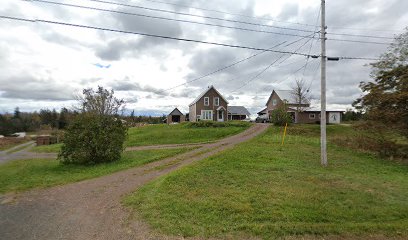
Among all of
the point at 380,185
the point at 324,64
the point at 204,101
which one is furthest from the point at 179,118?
the point at 380,185

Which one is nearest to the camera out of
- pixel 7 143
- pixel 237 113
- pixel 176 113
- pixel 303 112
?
pixel 7 143

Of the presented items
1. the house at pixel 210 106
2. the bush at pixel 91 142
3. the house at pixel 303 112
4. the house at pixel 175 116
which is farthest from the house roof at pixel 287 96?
the bush at pixel 91 142

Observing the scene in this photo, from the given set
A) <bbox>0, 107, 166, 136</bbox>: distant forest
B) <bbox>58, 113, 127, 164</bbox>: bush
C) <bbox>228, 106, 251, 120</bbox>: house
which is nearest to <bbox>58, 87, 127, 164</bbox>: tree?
<bbox>58, 113, 127, 164</bbox>: bush

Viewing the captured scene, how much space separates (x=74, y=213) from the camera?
720 centimetres

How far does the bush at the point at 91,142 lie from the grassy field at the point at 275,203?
8.17 m

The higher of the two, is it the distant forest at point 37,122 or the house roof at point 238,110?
the house roof at point 238,110

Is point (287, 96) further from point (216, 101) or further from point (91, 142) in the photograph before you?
point (91, 142)

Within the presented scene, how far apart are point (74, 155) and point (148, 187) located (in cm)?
965

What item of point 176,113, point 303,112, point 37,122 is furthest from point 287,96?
point 37,122

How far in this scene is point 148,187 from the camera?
941cm

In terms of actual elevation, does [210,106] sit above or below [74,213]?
above

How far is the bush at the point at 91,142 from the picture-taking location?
17.0 m

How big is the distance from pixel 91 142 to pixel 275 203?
1320 cm

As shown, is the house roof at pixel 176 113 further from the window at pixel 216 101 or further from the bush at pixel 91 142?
the bush at pixel 91 142
